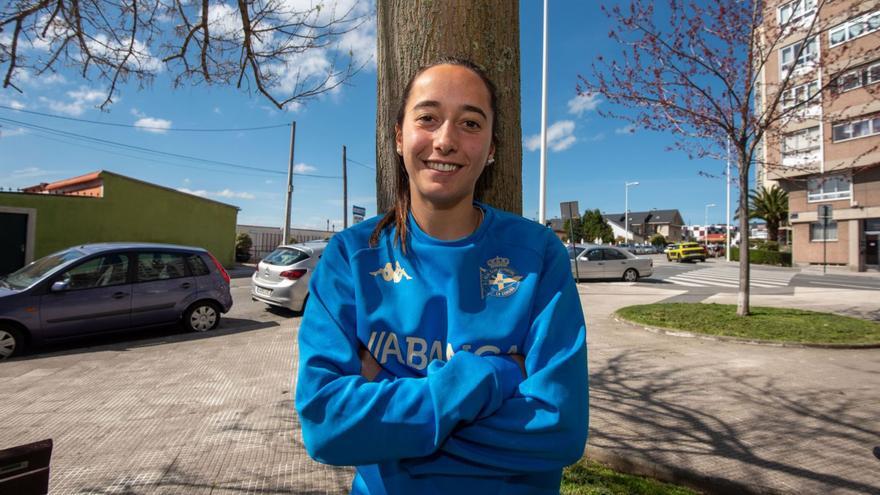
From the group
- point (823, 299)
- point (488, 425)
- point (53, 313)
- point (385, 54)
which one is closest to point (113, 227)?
point (53, 313)

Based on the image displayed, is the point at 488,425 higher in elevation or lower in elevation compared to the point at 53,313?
higher

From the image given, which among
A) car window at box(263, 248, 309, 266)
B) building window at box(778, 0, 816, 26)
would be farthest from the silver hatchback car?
building window at box(778, 0, 816, 26)

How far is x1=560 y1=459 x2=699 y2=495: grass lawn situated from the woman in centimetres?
187

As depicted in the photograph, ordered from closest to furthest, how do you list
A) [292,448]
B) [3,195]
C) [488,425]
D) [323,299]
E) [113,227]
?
1. [488,425]
2. [323,299]
3. [292,448]
4. [3,195]
5. [113,227]

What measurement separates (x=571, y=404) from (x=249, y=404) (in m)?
4.03

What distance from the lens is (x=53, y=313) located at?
647cm

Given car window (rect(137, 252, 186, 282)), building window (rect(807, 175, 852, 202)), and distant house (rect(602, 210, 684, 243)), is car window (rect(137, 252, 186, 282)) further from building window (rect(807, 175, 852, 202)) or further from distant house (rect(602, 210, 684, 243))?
distant house (rect(602, 210, 684, 243))

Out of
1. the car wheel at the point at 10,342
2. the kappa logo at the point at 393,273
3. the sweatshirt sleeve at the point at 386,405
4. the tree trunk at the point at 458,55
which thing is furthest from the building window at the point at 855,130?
the car wheel at the point at 10,342

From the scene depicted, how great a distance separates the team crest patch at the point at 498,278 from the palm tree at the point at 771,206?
49.3 m

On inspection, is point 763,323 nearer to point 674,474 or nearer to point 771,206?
point 674,474

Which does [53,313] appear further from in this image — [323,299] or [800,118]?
[800,118]

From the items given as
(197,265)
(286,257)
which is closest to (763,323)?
(286,257)

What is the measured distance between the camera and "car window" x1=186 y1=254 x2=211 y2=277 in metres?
8.15

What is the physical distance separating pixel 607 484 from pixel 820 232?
36.5 meters
